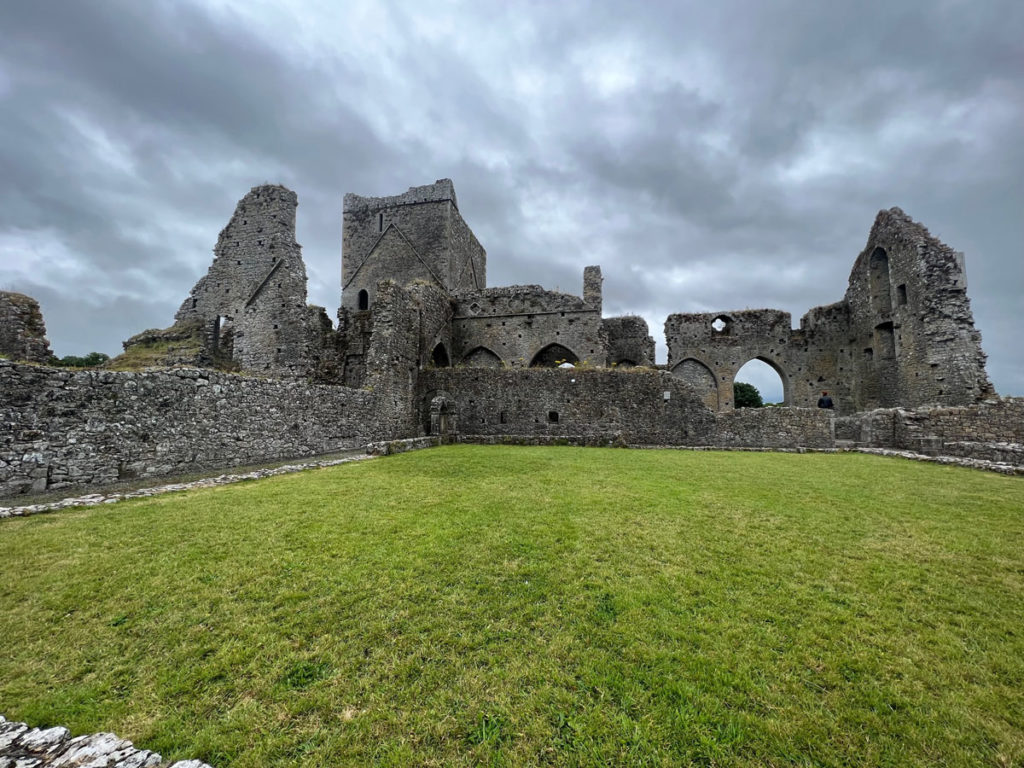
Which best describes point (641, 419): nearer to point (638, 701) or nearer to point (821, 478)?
point (821, 478)

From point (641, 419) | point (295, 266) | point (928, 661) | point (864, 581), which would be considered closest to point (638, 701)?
point (928, 661)

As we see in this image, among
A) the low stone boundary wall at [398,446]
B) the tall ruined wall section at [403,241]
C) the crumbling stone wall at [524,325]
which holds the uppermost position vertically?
the tall ruined wall section at [403,241]

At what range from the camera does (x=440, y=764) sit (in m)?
1.95

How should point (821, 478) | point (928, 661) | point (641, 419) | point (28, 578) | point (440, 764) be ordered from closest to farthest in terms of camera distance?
1. point (440, 764)
2. point (928, 661)
3. point (28, 578)
4. point (821, 478)
5. point (641, 419)

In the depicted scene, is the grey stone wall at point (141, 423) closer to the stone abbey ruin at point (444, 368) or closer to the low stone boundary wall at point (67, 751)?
the stone abbey ruin at point (444, 368)

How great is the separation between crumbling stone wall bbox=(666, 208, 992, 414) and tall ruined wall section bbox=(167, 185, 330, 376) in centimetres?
2180

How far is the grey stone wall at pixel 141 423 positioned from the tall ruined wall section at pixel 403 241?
18.3 m

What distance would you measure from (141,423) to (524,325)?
18.9 m

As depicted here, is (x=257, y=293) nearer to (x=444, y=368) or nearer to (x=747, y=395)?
(x=444, y=368)

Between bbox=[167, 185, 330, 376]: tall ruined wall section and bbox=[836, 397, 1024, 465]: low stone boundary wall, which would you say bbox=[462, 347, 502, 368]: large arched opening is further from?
bbox=[836, 397, 1024, 465]: low stone boundary wall

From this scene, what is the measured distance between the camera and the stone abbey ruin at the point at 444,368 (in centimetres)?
820

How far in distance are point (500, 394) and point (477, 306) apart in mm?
9291

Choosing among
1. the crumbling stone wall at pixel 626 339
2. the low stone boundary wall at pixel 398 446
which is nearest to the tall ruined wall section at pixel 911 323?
the crumbling stone wall at pixel 626 339

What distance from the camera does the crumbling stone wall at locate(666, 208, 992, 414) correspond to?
16.9 metres
